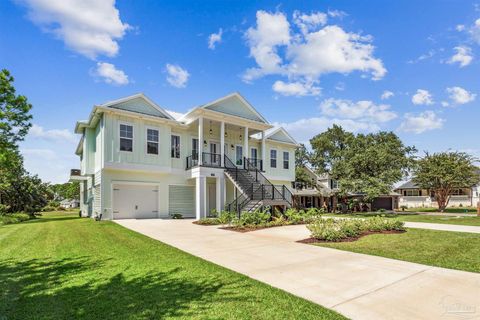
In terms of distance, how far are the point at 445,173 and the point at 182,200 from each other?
80.8 ft

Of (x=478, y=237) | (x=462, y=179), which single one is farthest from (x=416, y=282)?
(x=462, y=179)

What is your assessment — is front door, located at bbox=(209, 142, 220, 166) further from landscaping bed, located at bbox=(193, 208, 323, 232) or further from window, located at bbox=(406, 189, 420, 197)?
window, located at bbox=(406, 189, 420, 197)

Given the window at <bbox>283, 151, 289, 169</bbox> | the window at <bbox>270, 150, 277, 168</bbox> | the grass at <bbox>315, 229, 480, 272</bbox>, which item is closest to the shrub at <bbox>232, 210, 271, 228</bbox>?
the grass at <bbox>315, 229, 480, 272</bbox>

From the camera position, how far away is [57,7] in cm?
992

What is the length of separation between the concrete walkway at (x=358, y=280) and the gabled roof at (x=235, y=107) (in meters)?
12.0

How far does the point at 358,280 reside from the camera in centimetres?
496

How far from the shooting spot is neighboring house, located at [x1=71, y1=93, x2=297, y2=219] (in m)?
16.2

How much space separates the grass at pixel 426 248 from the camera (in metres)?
6.29

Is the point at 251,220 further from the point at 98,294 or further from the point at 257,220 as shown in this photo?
the point at 98,294

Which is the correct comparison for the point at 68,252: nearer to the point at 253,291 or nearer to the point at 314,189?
the point at 253,291

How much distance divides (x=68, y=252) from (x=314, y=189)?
102ft

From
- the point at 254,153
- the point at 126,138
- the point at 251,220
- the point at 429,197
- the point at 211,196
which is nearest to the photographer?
the point at 251,220

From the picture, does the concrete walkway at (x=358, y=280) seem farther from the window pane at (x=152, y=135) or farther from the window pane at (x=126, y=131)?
the window pane at (x=152, y=135)

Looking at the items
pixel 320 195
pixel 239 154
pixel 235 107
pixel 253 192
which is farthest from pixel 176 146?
pixel 320 195
